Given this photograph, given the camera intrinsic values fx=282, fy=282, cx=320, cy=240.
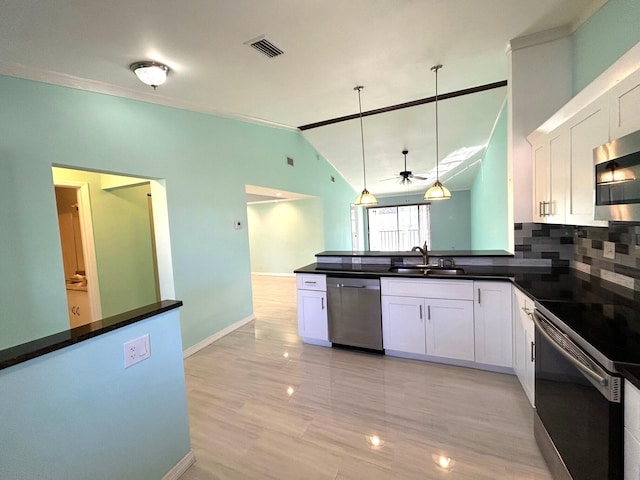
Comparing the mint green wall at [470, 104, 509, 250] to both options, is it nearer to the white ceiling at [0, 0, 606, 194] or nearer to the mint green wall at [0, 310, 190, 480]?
the white ceiling at [0, 0, 606, 194]

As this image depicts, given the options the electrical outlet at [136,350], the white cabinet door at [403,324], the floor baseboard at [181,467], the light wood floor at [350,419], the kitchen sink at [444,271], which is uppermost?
the kitchen sink at [444,271]

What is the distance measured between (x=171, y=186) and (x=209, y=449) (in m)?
2.60

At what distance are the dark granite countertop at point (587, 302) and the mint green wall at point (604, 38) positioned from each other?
1.58 metres

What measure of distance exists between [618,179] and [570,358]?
2.88ft

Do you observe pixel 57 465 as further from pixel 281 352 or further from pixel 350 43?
pixel 350 43

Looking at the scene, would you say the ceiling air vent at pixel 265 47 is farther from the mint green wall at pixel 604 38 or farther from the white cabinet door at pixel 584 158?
the mint green wall at pixel 604 38

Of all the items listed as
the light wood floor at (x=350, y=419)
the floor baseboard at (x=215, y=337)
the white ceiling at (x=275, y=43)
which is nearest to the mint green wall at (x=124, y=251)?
the floor baseboard at (x=215, y=337)

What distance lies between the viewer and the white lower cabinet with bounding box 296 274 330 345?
3.32m

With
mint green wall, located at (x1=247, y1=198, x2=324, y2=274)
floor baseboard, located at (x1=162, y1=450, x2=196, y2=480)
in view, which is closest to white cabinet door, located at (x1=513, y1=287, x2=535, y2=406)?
floor baseboard, located at (x1=162, y1=450, x2=196, y2=480)

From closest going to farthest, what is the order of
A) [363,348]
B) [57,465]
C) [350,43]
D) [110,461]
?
[57,465]
[110,461]
[350,43]
[363,348]

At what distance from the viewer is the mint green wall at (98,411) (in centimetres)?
109

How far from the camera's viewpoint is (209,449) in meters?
1.92

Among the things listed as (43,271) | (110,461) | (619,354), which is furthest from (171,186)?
(619,354)

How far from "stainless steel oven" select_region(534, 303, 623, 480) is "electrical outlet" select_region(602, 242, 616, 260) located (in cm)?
82
